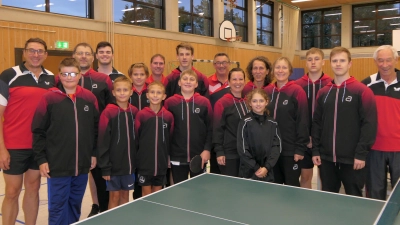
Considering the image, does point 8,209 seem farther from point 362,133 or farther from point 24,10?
point 24,10

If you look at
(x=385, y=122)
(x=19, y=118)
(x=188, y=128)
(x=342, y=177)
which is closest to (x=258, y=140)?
(x=188, y=128)

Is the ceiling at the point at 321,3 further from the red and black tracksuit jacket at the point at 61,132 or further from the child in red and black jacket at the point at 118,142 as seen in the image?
the red and black tracksuit jacket at the point at 61,132

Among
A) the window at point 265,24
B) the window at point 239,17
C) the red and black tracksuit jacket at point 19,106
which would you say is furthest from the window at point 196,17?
the red and black tracksuit jacket at point 19,106

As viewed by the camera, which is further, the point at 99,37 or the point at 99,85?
the point at 99,37

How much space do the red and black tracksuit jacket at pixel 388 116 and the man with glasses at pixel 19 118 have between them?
3169 millimetres

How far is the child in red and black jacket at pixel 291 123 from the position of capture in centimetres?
355

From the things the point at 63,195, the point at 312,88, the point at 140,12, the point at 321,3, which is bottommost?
the point at 63,195

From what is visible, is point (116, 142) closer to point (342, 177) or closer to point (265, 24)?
point (342, 177)

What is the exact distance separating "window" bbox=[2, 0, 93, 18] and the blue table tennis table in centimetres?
732

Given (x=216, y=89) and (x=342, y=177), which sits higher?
(x=216, y=89)

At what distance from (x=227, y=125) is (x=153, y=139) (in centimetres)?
78

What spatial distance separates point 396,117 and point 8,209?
3749mm

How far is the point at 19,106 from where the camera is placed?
3.24 m

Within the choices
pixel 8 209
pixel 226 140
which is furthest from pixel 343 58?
pixel 8 209
